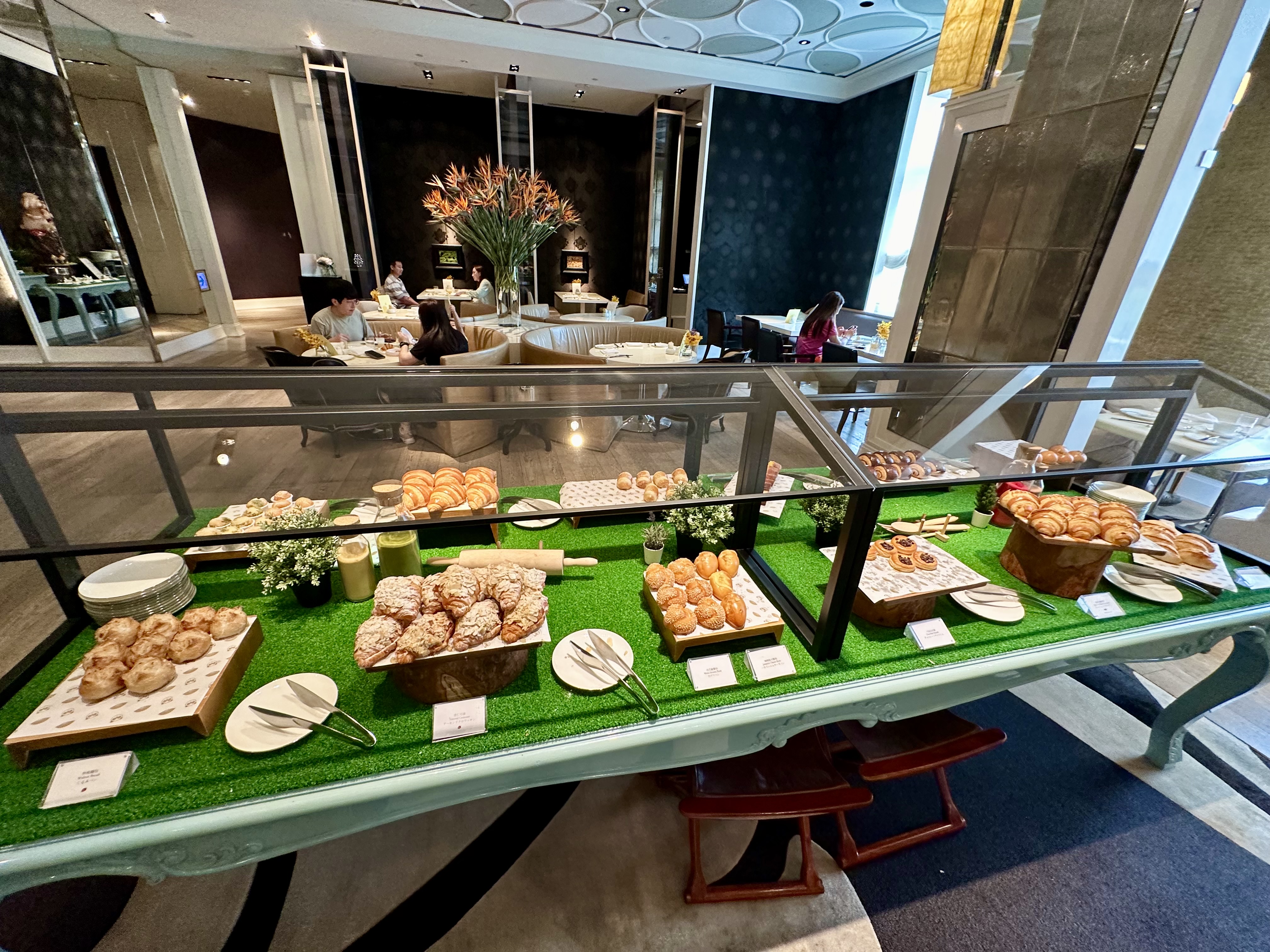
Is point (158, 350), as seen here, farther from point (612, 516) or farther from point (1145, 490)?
point (1145, 490)

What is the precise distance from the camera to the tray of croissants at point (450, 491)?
126 cm

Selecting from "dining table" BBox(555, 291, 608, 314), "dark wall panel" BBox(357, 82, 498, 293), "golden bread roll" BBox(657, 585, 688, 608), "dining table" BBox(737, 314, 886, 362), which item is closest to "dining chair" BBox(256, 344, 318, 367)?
"golden bread roll" BBox(657, 585, 688, 608)

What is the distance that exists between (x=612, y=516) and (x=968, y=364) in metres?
1.23

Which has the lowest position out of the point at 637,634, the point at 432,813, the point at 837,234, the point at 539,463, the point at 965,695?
the point at 432,813

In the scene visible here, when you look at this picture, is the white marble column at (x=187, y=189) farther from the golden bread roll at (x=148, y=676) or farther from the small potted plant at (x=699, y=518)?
the small potted plant at (x=699, y=518)

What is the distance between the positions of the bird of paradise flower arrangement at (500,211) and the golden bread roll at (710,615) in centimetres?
425

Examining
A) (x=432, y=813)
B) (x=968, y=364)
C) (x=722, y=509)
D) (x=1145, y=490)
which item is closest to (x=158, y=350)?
(x=432, y=813)

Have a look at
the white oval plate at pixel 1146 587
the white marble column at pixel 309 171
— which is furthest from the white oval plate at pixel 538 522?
the white marble column at pixel 309 171

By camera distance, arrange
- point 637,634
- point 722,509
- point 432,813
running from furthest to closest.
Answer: point 432,813 < point 722,509 < point 637,634

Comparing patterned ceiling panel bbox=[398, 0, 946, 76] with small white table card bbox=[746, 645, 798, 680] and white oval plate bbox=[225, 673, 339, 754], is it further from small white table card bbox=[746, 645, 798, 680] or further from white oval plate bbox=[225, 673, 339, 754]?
white oval plate bbox=[225, 673, 339, 754]

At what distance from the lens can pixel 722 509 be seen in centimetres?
150

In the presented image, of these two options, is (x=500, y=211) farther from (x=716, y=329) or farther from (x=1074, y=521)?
(x=1074, y=521)

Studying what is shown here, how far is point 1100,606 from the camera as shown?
1447 mm

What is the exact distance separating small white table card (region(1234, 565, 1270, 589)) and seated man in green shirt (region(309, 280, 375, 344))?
5544 millimetres
